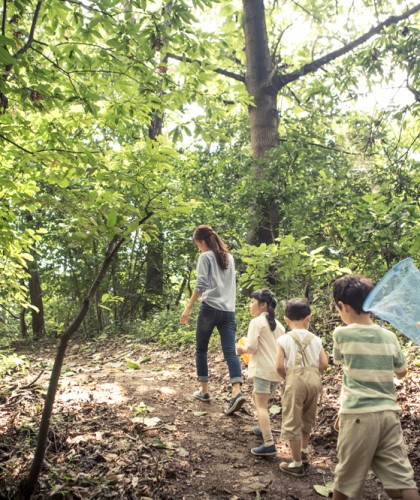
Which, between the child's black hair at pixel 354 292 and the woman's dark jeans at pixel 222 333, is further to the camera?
the woman's dark jeans at pixel 222 333

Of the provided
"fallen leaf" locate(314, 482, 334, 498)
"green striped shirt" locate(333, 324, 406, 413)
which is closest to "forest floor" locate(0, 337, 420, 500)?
"fallen leaf" locate(314, 482, 334, 498)

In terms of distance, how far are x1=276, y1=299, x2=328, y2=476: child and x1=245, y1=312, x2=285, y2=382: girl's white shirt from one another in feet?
1.55

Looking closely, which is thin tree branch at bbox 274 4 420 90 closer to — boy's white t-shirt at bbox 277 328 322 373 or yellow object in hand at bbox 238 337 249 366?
yellow object in hand at bbox 238 337 249 366

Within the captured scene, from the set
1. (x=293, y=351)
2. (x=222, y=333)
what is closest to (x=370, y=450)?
(x=293, y=351)

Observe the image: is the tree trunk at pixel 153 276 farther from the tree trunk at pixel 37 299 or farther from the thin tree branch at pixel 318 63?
the thin tree branch at pixel 318 63

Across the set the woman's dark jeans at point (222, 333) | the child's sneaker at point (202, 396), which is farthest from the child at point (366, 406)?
the child's sneaker at point (202, 396)

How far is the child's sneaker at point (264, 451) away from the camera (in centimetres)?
355

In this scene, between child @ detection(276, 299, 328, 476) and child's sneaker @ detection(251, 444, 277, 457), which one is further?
child's sneaker @ detection(251, 444, 277, 457)

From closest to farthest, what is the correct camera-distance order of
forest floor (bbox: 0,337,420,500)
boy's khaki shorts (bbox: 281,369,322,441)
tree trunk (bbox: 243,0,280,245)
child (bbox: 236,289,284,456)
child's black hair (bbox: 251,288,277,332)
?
forest floor (bbox: 0,337,420,500) < boy's khaki shorts (bbox: 281,369,322,441) < child (bbox: 236,289,284,456) < child's black hair (bbox: 251,288,277,332) < tree trunk (bbox: 243,0,280,245)

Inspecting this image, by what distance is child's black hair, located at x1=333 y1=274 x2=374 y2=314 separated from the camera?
2.55 m

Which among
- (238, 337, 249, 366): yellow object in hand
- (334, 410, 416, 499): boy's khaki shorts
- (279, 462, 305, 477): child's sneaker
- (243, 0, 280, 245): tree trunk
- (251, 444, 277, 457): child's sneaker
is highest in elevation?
(243, 0, 280, 245): tree trunk

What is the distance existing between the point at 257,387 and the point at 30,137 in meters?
2.96

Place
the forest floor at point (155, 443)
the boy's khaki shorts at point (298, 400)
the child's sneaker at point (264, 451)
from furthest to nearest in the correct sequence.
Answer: the child's sneaker at point (264, 451) < the boy's khaki shorts at point (298, 400) < the forest floor at point (155, 443)

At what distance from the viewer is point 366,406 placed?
2.41m
